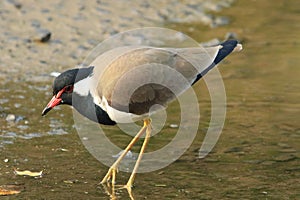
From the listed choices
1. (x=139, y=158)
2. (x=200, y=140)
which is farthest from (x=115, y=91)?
(x=200, y=140)

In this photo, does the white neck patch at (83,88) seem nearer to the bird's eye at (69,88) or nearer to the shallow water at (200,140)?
the bird's eye at (69,88)

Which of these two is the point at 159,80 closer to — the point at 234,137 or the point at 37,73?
the point at 234,137

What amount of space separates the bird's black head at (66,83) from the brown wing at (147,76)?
165 millimetres

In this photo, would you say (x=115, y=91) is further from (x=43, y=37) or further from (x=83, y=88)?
(x=43, y=37)

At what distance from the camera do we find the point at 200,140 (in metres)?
6.81

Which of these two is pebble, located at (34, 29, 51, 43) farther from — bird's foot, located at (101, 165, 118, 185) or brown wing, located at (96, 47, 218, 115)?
bird's foot, located at (101, 165, 118, 185)

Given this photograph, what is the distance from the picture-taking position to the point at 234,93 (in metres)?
8.04

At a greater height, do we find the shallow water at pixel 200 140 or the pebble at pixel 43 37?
the shallow water at pixel 200 140

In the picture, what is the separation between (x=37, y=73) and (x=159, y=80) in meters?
2.71

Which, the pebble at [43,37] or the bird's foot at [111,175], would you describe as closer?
the bird's foot at [111,175]

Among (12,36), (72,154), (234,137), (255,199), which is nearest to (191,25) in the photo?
(12,36)

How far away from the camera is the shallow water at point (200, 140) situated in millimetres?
5715

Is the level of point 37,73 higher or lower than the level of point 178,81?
lower

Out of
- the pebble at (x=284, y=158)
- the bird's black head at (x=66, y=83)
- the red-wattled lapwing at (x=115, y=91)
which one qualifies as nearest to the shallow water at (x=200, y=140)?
the pebble at (x=284, y=158)
